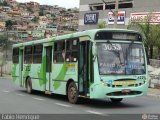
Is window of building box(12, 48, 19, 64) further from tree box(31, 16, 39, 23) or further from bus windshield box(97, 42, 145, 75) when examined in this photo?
tree box(31, 16, 39, 23)

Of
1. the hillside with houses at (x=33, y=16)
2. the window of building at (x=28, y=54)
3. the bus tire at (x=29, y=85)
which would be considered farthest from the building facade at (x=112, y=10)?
the bus tire at (x=29, y=85)

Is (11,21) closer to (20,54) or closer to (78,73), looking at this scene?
(20,54)


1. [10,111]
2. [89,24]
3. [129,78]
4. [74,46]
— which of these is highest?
[89,24]

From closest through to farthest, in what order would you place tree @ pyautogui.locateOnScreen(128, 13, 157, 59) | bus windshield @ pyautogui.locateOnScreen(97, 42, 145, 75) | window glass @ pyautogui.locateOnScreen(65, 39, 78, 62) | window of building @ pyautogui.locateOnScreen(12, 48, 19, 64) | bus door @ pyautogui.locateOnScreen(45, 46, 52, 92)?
bus windshield @ pyautogui.locateOnScreen(97, 42, 145, 75) → window glass @ pyautogui.locateOnScreen(65, 39, 78, 62) → bus door @ pyautogui.locateOnScreen(45, 46, 52, 92) → window of building @ pyautogui.locateOnScreen(12, 48, 19, 64) → tree @ pyautogui.locateOnScreen(128, 13, 157, 59)

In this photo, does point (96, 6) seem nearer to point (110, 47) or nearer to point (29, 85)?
point (29, 85)

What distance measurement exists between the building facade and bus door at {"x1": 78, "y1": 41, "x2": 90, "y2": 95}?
47158mm

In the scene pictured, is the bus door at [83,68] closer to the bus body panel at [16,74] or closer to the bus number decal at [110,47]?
the bus number decal at [110,47]

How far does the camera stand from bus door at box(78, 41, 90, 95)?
1677cm

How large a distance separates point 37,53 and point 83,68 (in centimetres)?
622

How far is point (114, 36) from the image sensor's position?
54.6ft

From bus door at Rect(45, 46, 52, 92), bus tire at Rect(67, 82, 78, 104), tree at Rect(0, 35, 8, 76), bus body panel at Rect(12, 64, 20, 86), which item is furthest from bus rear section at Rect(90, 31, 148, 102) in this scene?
tree at Rect(0, 35, 8, 76)

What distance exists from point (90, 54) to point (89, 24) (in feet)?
230

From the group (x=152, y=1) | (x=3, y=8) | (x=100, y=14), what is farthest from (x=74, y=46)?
(x=3, y=8)

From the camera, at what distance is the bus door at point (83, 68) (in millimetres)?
16767
